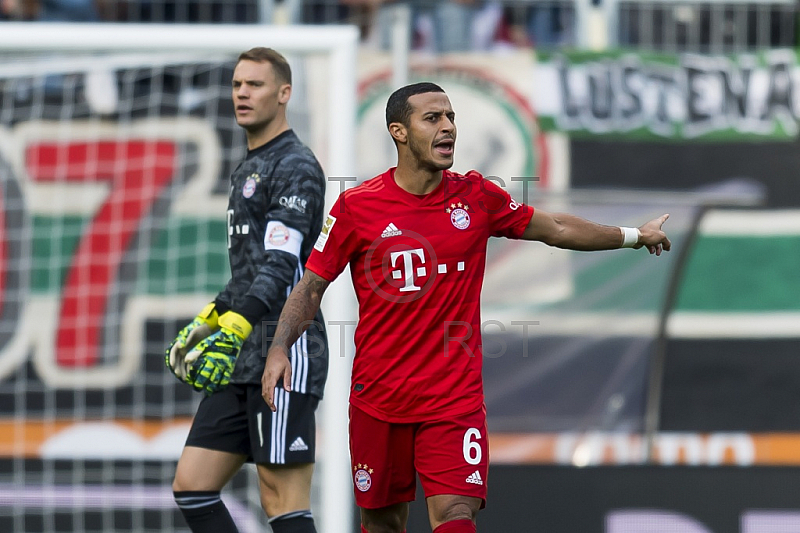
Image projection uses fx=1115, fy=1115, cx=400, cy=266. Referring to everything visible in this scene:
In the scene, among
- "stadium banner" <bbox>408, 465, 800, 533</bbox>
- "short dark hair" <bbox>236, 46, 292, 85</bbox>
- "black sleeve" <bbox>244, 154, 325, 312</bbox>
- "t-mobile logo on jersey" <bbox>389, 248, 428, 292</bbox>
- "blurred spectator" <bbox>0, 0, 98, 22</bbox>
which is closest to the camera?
"t-mobile logo on jersey" <bbox>389, 248, 428, 292</bbox>

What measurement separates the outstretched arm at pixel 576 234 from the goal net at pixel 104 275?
336 centimetres

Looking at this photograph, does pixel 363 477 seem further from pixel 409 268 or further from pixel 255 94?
pixel 255 94

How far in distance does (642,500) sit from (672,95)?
3761mm

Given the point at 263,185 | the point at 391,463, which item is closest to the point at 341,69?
the point at 263,185

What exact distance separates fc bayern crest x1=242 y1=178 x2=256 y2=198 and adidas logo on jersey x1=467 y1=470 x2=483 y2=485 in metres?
1.36

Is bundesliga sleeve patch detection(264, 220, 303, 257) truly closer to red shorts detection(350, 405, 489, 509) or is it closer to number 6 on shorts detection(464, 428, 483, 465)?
red shorts detection(350, 405, 489, 509)

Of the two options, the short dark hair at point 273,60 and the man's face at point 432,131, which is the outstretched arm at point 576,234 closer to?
the man's face at point 432,131

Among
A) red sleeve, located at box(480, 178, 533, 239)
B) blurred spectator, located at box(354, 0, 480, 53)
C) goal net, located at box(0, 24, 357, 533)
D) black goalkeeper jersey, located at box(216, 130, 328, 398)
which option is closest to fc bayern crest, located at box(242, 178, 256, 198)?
black goalkeeper jersey, located at box(216, 130, 328, 398)

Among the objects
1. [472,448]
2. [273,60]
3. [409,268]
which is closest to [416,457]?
[472,448]

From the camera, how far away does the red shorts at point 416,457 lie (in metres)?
4.04

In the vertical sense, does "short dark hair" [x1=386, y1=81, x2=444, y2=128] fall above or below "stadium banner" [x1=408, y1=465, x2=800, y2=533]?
above

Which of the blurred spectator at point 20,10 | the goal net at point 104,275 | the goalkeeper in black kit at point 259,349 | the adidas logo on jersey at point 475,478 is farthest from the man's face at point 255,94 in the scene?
the blurred spectator at point 20,10

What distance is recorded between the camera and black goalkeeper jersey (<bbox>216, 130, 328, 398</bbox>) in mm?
4254

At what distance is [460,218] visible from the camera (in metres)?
4.14
